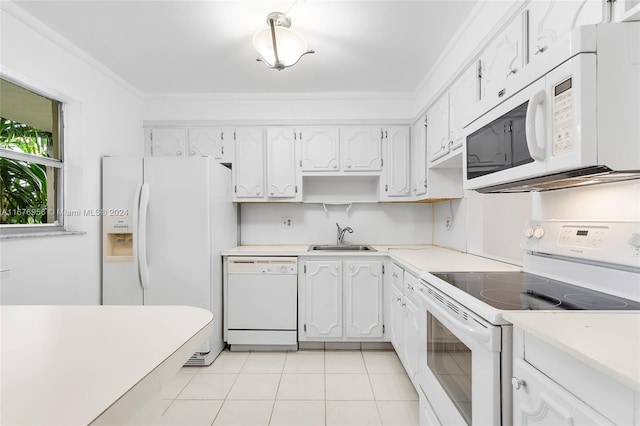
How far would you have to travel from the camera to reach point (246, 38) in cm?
215

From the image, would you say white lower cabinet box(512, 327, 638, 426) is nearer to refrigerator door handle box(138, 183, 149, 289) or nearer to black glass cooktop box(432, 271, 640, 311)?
black glass cooktop box(432, 271, 640, 311)

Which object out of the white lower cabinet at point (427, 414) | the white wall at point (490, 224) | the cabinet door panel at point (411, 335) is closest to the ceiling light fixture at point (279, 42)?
the white wall at point (490, 224)

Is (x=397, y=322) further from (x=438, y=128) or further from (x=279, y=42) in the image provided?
(x=279, y=42)

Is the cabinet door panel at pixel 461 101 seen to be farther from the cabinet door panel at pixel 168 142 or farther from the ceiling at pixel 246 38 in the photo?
the cabinet door panel at pixel 168 142

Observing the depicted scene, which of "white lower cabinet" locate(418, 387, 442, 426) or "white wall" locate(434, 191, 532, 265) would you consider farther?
"white wall" locate(434, 191, 532, 265)

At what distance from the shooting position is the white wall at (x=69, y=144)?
6.07 feet

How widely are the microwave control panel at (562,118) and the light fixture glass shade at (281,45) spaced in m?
1.43

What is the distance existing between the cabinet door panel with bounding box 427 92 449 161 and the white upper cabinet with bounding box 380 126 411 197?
1.33 ft

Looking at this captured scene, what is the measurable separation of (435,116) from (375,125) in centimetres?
71

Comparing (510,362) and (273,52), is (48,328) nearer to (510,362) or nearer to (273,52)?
(510,362)

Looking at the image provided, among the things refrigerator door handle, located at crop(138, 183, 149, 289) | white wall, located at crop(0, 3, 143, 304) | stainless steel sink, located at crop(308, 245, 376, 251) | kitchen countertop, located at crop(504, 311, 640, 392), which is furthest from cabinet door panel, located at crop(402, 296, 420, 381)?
white wall, located at crop(0, 3, 143, 304)

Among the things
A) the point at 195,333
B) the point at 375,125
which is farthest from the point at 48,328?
the point at 375,125

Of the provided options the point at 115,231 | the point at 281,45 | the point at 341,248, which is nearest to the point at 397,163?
the point at 341,248

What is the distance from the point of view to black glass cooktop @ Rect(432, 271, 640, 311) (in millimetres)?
1042
